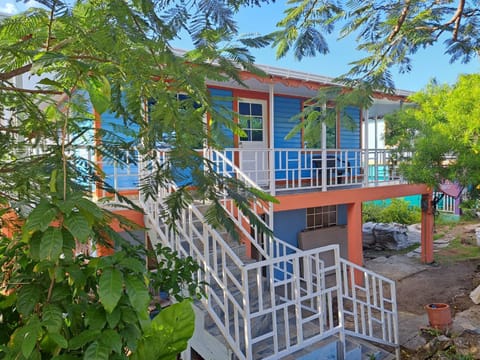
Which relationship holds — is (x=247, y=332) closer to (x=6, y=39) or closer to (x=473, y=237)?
(x=6, y=39)

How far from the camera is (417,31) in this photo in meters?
3.64

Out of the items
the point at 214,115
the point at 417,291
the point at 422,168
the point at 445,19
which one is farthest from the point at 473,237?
the point at 214,115

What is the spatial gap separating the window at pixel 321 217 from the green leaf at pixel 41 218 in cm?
838

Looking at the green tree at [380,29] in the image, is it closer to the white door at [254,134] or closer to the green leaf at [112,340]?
the green leaf at [112,340]

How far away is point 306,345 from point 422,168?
15.3 ft

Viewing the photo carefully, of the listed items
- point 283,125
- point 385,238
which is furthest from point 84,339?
point 385,238

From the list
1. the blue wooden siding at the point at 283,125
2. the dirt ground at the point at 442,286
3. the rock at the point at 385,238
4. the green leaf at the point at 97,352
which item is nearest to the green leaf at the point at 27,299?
the green leaf at the point at 97,352

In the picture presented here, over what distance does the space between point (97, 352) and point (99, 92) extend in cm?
91

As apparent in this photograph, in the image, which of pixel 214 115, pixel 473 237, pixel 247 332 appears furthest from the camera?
pixel 473 237

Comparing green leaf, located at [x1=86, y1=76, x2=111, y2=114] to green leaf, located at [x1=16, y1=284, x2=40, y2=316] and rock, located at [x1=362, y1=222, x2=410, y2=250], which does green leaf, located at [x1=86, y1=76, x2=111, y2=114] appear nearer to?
green leaf, located at [x1=16, y1=284, x2=40, y2=316]

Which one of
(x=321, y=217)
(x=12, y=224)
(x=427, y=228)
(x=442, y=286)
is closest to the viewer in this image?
(x=12, y=224)

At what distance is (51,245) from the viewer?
3.64ft

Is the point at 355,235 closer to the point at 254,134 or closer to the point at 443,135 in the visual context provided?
the point at 443,135

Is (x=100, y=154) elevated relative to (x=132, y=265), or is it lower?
elevated
